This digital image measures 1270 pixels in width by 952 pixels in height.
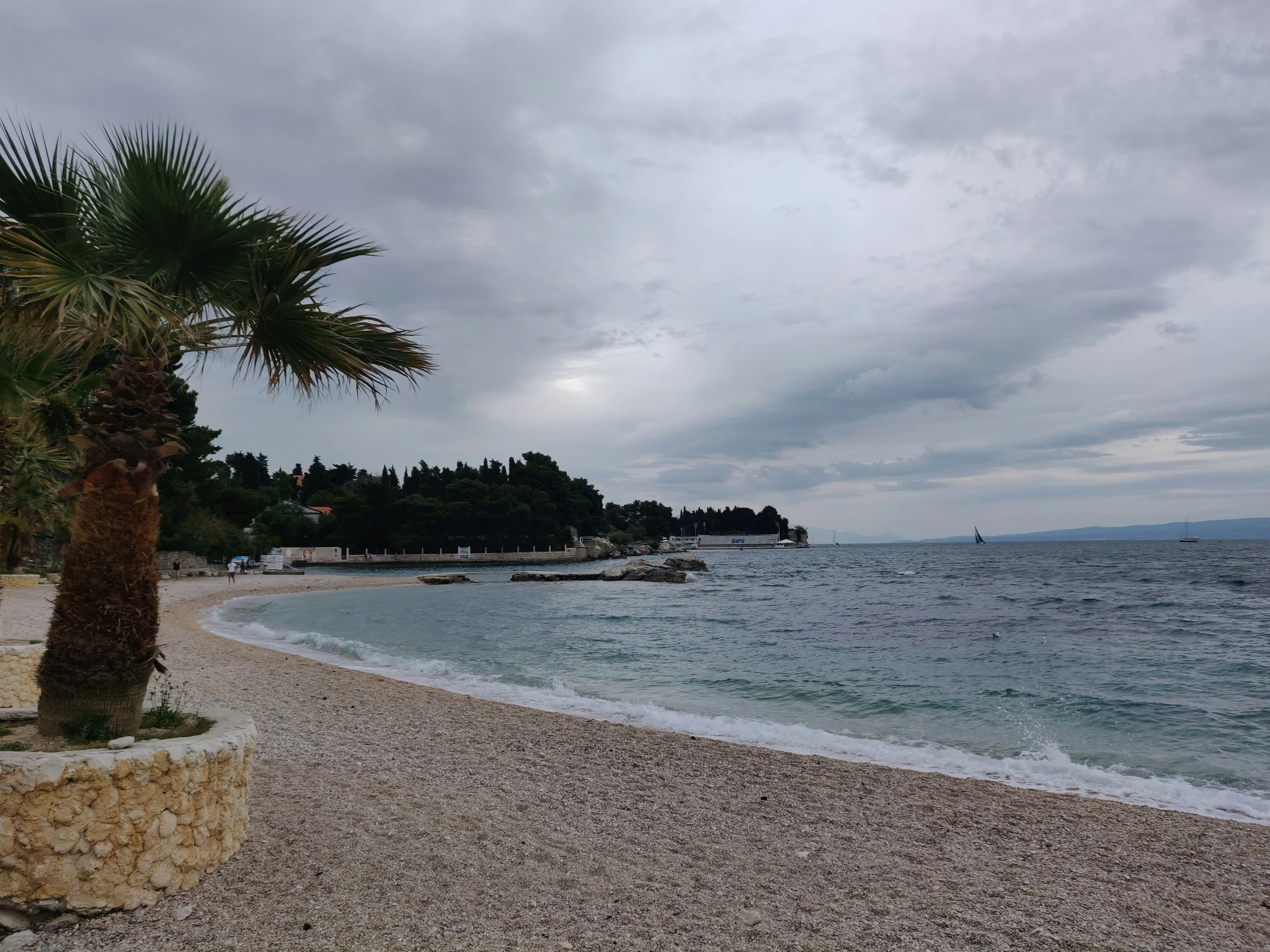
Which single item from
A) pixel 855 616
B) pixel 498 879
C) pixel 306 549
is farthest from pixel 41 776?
pixel 306 549

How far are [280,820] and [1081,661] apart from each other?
17.2 m

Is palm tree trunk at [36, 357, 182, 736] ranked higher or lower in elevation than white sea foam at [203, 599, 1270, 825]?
higher

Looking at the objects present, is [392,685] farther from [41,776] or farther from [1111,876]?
[1111,876]

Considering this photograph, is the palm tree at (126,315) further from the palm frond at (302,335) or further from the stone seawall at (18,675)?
the stone seawall at (18,675)

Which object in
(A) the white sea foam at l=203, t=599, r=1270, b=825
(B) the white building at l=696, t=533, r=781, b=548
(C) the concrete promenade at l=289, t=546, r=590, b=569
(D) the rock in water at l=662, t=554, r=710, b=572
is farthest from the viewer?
(B) the white building at l=696, t=533, r=781, b=548

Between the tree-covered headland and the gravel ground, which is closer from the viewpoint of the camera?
the gravel ground

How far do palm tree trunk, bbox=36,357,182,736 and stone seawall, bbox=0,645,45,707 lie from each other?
15.7 ft

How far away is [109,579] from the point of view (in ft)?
13.4

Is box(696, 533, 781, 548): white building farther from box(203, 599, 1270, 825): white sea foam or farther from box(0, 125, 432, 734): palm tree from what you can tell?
box(0, 125, 432, 734): palm tree

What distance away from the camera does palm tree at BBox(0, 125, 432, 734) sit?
4.02 metres

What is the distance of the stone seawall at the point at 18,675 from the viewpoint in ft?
25.0

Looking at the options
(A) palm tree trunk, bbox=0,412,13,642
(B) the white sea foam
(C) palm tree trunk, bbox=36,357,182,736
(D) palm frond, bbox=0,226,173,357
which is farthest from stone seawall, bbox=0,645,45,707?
(B) the white sea foam

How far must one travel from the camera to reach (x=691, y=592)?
45625mm

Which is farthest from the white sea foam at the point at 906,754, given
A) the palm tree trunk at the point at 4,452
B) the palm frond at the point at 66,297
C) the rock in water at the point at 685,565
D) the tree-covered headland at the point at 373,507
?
the rock in water at the point at 685,565
